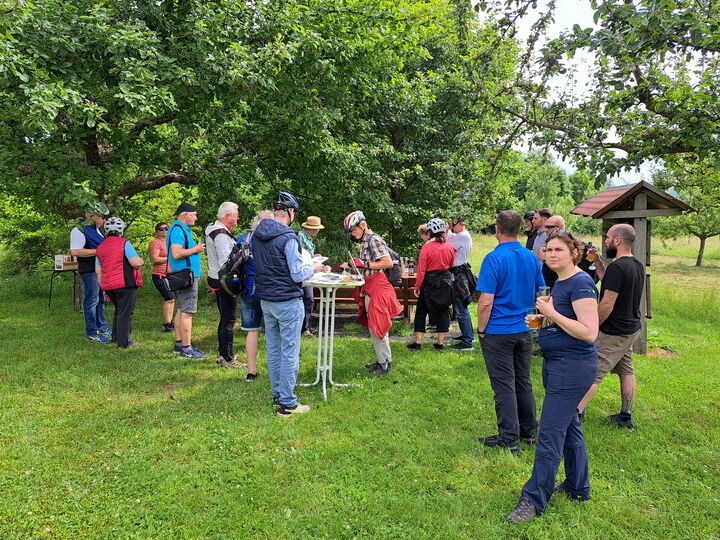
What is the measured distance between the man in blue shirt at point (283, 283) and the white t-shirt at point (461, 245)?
3.36 meters

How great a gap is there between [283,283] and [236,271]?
3.58 feet

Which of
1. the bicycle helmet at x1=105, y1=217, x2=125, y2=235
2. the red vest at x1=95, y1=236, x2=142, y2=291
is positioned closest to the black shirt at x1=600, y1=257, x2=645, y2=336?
the red vest at x1=95, y1=236, x2=142, y2=291

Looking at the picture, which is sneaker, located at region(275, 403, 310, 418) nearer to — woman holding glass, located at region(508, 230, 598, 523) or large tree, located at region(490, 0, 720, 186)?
woman holding glass, located at region(508, 230, 598, 523)

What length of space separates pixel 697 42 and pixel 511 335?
2513 millimetres

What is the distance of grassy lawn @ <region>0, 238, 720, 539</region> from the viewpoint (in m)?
3.05

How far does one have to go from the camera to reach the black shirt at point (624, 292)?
4.04 meters

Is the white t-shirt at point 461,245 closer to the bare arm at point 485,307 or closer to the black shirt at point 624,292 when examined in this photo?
the black shirt at point 624,292

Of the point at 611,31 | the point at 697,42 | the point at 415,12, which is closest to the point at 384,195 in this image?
the point at 415,12

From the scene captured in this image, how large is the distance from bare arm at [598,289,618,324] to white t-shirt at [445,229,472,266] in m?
3.13

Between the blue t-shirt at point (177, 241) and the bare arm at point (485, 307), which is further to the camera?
the blue t-shirt at point (177, 241)

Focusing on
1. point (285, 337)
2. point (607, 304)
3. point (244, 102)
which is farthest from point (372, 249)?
point (244, 102)

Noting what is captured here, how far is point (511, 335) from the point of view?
382 centimetres

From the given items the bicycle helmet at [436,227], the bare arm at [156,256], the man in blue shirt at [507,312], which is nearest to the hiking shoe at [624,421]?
the man in blue shirt at [507,312]

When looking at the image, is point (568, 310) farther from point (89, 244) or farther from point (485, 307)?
point (89, 244)
